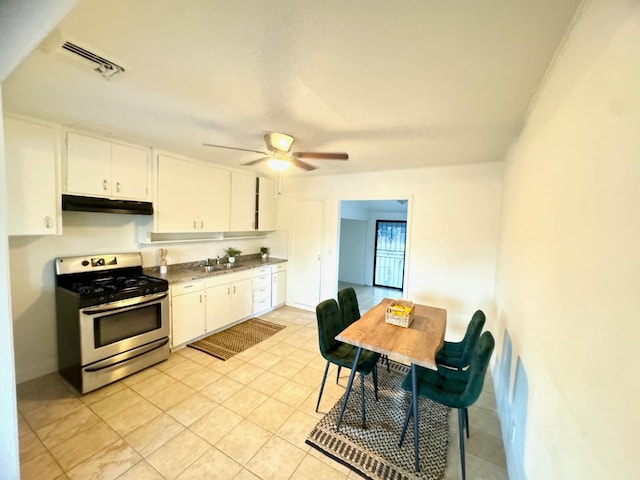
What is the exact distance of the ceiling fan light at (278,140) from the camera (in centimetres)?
231

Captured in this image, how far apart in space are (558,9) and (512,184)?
1779mm

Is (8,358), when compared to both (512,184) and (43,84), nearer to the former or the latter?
(43,84)

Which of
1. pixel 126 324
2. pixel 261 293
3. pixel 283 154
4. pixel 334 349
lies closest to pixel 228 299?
pixel 261 293

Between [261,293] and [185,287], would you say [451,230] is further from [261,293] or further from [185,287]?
[185,287]

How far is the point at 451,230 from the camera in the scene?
11.6 ft

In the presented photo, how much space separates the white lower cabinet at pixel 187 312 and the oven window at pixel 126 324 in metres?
0.26

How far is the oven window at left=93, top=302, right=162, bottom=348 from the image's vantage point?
2.47 m

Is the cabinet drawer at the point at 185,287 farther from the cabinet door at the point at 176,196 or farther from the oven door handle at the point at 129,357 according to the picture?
the cabinet door at the point at 176,196

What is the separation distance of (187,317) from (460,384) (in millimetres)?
3073

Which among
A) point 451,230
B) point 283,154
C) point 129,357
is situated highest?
point 283,154

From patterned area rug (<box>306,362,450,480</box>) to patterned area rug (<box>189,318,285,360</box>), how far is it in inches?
62.2

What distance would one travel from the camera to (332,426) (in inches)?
82.9

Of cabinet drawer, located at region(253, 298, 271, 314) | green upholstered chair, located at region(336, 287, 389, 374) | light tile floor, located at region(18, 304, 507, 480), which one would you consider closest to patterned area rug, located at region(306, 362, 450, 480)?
light tile floor, located at region(18, 304, 507, 480)

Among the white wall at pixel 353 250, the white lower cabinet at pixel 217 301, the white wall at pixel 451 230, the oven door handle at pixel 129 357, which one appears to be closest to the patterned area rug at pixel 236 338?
the white lower cabinet at pixel 217 301
